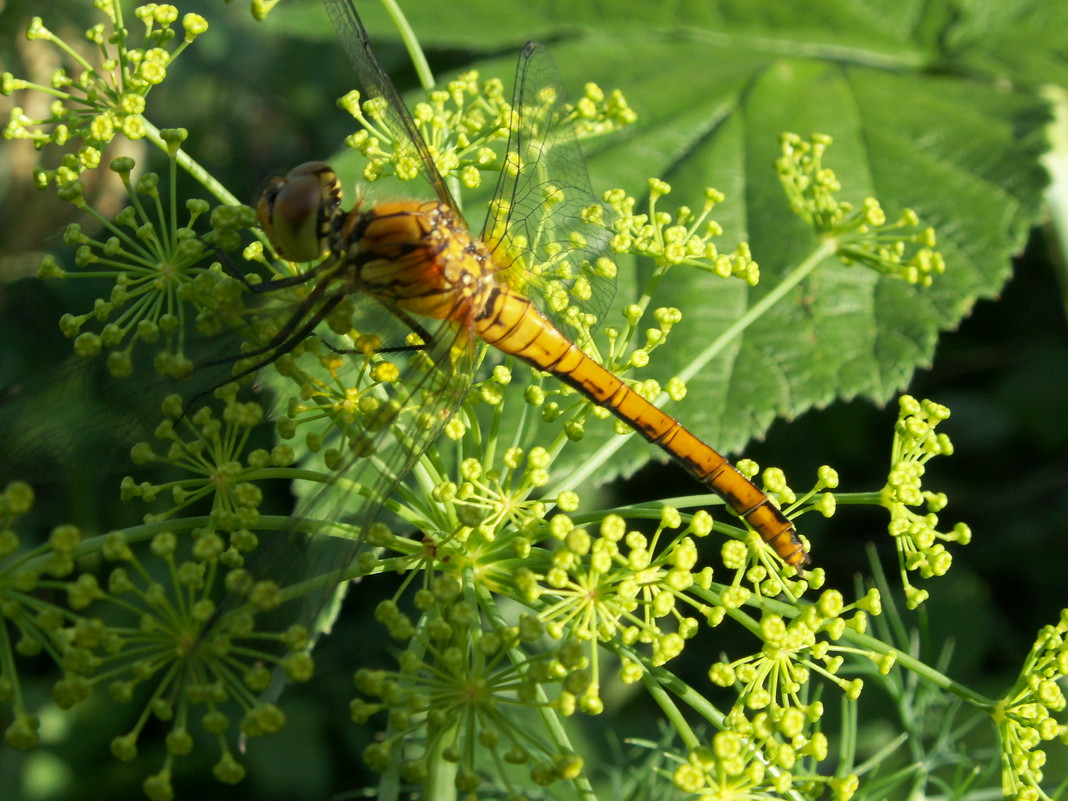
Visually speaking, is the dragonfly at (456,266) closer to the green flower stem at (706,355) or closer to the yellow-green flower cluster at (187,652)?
the green flower stem at (706,355)

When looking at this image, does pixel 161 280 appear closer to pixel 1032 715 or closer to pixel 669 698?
pixel 669 698

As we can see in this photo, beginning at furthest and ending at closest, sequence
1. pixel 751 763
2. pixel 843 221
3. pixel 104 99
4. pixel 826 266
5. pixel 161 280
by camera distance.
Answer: pixel 826 266 < pixel 843 221 < pixel 104 99 < pixel 161 280 < pixel 751 763

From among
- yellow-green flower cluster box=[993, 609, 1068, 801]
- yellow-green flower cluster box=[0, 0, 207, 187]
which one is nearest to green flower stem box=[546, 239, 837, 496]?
yellow-green flower cluster box=[993, 609, 1068, 801]

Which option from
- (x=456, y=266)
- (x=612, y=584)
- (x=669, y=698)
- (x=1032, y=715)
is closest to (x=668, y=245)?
(x=456, y=266)

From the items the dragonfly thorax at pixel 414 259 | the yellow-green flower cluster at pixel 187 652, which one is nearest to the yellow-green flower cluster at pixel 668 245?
the dragonfly thorax at pixel 414 259

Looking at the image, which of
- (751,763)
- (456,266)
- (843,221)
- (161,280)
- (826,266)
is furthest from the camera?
(826,266)

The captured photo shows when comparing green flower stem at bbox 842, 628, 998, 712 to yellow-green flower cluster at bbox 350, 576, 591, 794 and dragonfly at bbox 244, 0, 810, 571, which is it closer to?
dragonfly at bbox 244, 0, 810, 571

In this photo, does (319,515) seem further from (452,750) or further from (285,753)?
(285,753)
